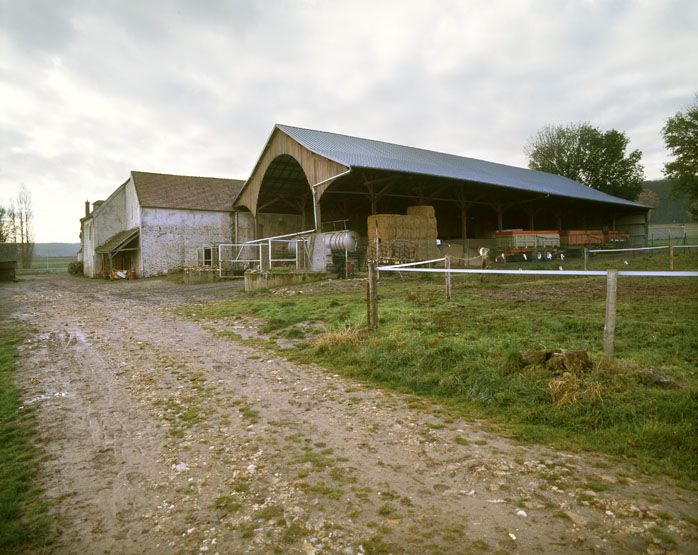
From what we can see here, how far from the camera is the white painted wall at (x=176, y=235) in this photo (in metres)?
29.2

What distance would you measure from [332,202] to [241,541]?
2932 centimetres

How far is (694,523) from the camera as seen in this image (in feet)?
7.82

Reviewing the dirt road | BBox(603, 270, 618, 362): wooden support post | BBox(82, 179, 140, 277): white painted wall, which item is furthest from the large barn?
the dirt road

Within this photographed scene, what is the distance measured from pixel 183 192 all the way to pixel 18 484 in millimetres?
31319

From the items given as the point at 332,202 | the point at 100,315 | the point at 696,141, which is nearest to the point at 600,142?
the point at 696,141

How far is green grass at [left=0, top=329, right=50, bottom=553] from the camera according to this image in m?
2.49

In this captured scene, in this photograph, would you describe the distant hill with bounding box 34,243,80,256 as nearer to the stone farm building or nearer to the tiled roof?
the stone farm building

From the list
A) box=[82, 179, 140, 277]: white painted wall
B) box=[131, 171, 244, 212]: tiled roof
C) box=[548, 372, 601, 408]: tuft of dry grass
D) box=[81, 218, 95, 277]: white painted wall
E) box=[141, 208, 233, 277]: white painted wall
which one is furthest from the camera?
box=[81, 218, 95, 277]: white painted wall

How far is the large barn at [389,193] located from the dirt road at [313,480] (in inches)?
622

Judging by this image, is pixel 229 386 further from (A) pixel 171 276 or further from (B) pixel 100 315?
(A) pixel 171 276

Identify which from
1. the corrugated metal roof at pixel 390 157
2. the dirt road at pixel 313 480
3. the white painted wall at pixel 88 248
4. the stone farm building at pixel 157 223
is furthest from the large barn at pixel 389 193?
the dirt road at pixel 313 480

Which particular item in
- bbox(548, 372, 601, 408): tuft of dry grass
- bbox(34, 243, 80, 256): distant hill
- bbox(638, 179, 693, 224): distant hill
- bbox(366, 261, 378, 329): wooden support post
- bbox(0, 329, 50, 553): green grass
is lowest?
bbox(0, 329, 50, 553): green grass

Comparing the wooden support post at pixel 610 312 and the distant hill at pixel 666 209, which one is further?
the distant hill at pixel 666 209

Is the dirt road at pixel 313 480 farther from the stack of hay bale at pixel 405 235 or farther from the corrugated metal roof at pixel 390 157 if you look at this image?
the stack of hay bale at pixel 405 235
